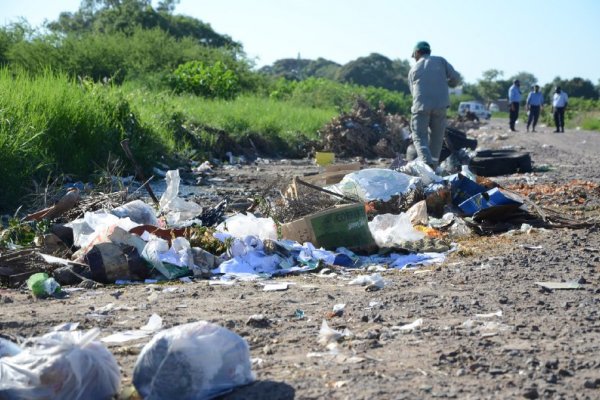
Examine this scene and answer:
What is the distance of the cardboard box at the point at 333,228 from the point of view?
636cm

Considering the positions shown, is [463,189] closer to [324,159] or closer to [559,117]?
[324,159]

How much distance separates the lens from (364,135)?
64.2 ft

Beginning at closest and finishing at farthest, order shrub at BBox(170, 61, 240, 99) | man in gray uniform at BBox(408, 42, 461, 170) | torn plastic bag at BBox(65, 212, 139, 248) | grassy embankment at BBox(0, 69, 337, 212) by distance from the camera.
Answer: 1. torn plastic bag at BBox(65, 212, 139, 248)
2. grassy embankment at BBox(0, 69, 337, 212)
3. man in gray uniform at BBox(408, 42, 461, 170)
4. shrub at BBox(170, 61, 240, 99)

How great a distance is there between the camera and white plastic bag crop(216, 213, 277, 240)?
6.43m

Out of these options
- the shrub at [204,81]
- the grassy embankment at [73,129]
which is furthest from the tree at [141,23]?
the grassy embankment at [73,129]

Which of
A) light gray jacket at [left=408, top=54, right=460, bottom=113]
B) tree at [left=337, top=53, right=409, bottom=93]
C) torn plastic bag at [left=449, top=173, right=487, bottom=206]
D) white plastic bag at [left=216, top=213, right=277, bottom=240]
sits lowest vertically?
white plastic bag at [left=216, top=213, right=277, bottom=240]

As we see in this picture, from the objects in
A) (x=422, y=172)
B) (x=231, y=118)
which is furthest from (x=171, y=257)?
(x=231, y=118)

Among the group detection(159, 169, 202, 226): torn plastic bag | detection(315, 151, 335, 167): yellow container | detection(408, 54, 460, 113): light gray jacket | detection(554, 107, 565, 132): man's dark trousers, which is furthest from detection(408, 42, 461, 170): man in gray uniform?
detection(554, 107, 565, 132): man's dark trousers

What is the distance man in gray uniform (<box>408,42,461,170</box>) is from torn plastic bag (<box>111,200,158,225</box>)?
519 cm

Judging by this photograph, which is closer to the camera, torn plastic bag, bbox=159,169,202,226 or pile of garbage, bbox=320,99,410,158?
torn plastic bag, bbox=159,169,202,226

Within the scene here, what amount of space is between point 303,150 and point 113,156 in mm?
8890

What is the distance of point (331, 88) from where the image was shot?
34000mm

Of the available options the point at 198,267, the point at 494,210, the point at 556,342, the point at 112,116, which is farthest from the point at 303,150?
the point at 556,342

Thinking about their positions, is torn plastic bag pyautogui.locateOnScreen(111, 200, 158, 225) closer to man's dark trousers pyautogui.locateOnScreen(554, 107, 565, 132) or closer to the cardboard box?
the cardboard box
